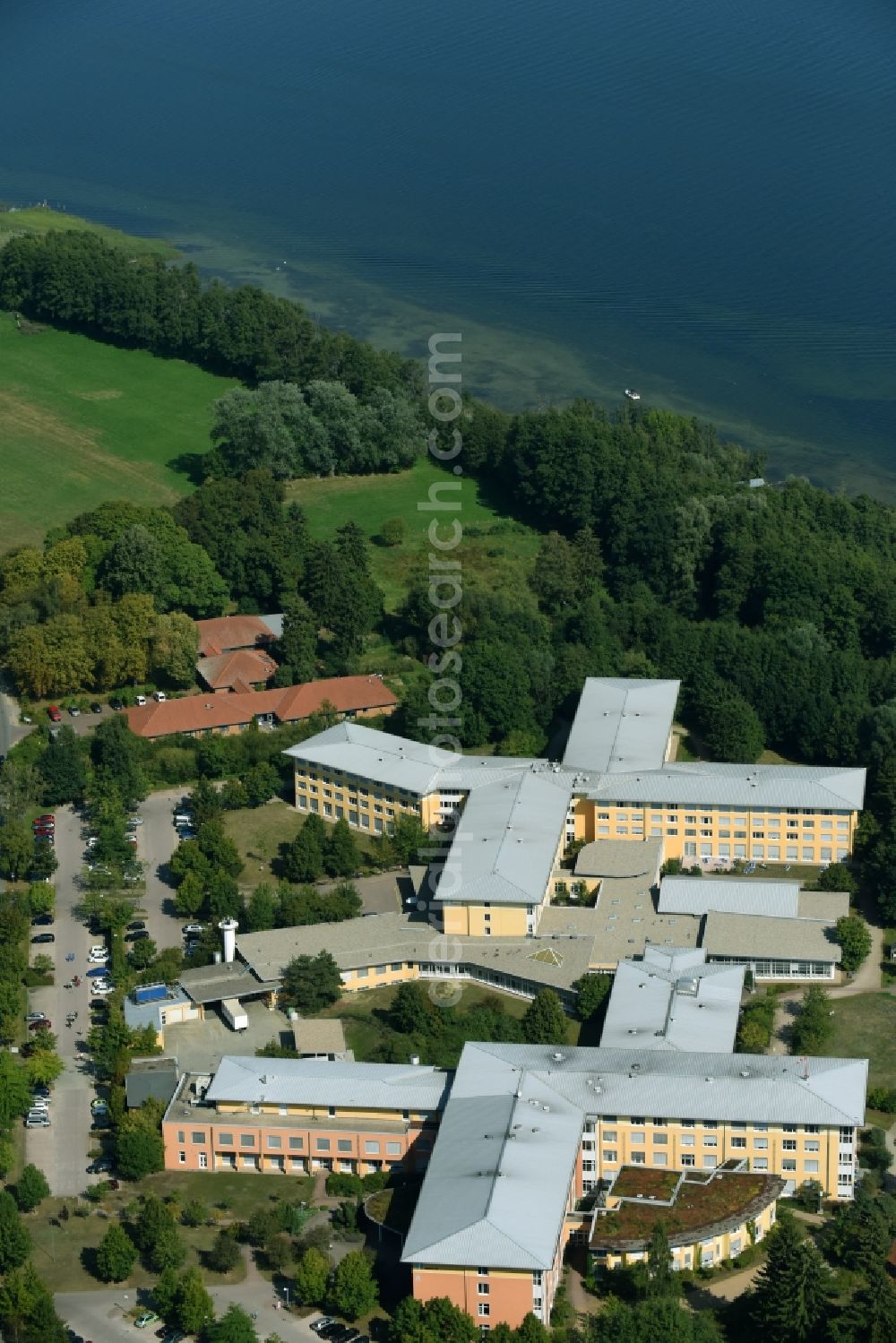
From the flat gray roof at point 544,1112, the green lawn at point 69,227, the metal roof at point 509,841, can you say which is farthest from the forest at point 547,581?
the green lawn at point 69,227

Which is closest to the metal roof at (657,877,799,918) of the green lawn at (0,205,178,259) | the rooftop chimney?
the rooftop chimney

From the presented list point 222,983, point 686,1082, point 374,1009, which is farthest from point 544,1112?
point 222,983

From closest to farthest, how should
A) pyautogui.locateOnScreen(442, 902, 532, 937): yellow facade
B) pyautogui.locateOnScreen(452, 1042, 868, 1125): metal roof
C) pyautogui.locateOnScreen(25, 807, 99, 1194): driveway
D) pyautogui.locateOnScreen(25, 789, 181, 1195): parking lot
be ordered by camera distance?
1. pyautogui.locateOnScreen(452, 1042, 868, 1125): metal roof
2. pyautogui.locateOnScreen(25, 807, 99, 1194): driveway
3. pyautogui.locateOnScreen(25, 789, 181, 1195): parking lot
4. pyautogui.locateOnScreen(442, 902, 532, 937): yellow facade

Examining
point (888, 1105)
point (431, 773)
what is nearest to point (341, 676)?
point (431, 773)

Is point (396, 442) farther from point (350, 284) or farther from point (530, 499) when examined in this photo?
point (350, 284)

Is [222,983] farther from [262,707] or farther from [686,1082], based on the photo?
[262,707]

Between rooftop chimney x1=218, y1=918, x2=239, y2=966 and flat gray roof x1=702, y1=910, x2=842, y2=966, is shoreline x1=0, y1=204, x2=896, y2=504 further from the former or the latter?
rooftop chimney x1=218, y1=918, x2=239, y2=966
